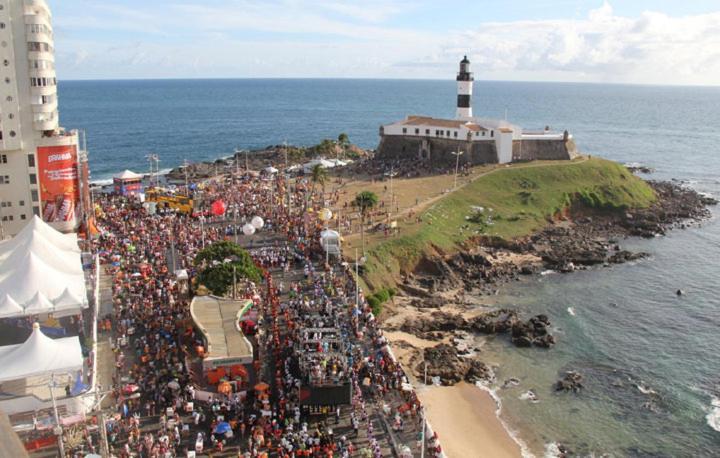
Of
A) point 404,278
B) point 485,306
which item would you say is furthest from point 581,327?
point 404,278

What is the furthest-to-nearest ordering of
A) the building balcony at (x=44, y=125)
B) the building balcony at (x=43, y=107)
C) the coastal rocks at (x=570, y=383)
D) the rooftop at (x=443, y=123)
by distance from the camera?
the rooftop at (x=443, y=123) < the building balcony at (x=44, y=125) < the building balcony at (x=43, y=107) < the coastal rocks at (x=570, y=383)

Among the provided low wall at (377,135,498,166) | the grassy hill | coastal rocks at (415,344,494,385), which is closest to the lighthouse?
low wall at (377,135,498,166)

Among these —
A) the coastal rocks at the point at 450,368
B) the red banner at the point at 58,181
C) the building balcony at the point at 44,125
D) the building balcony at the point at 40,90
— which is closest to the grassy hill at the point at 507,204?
the coastal rocks at the point at 450,368

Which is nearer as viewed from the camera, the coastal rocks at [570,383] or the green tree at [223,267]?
the coastal rocks at [570,383]

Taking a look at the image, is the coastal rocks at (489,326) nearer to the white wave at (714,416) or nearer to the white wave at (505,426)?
the white wave at (505,426)

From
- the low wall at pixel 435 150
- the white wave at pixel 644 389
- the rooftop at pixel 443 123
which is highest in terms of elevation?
the rooftop at pixel 443 123

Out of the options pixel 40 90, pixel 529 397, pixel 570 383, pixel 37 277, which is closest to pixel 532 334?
pixel 570 383

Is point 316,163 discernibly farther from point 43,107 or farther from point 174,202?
point 43,107
